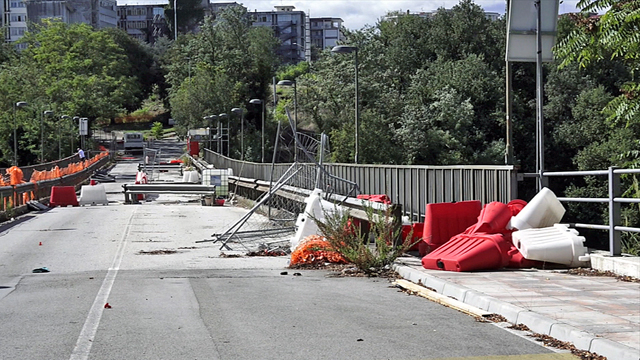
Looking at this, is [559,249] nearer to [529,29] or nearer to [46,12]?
[529,29]

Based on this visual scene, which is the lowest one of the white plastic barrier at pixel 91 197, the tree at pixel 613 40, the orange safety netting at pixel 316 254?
the white plastic barrier at pixel 91 197

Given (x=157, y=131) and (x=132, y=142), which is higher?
(x=157, y=131)

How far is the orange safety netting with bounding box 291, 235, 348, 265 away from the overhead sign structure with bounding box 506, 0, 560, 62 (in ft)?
17.2

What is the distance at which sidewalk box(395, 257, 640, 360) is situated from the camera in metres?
7.38

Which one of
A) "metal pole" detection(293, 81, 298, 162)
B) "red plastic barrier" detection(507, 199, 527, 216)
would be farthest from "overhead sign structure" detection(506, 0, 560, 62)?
"metal pole" detection(293, 81, 298, 162)

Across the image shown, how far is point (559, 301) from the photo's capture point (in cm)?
929

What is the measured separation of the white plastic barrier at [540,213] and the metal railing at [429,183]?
1099 mm

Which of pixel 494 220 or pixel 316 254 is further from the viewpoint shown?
pixel 316 254

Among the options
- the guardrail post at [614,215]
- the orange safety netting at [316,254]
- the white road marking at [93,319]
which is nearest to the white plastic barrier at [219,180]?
the white road marking at [93,319]

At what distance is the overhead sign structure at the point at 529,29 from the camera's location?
1545 cm

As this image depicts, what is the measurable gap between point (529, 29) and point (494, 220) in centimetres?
469

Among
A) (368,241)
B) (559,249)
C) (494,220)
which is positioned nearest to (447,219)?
(494,220)

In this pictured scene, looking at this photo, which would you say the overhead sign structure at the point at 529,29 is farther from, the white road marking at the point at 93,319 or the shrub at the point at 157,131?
the shrub at the point at 157,131

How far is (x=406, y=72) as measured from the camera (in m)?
82.9
